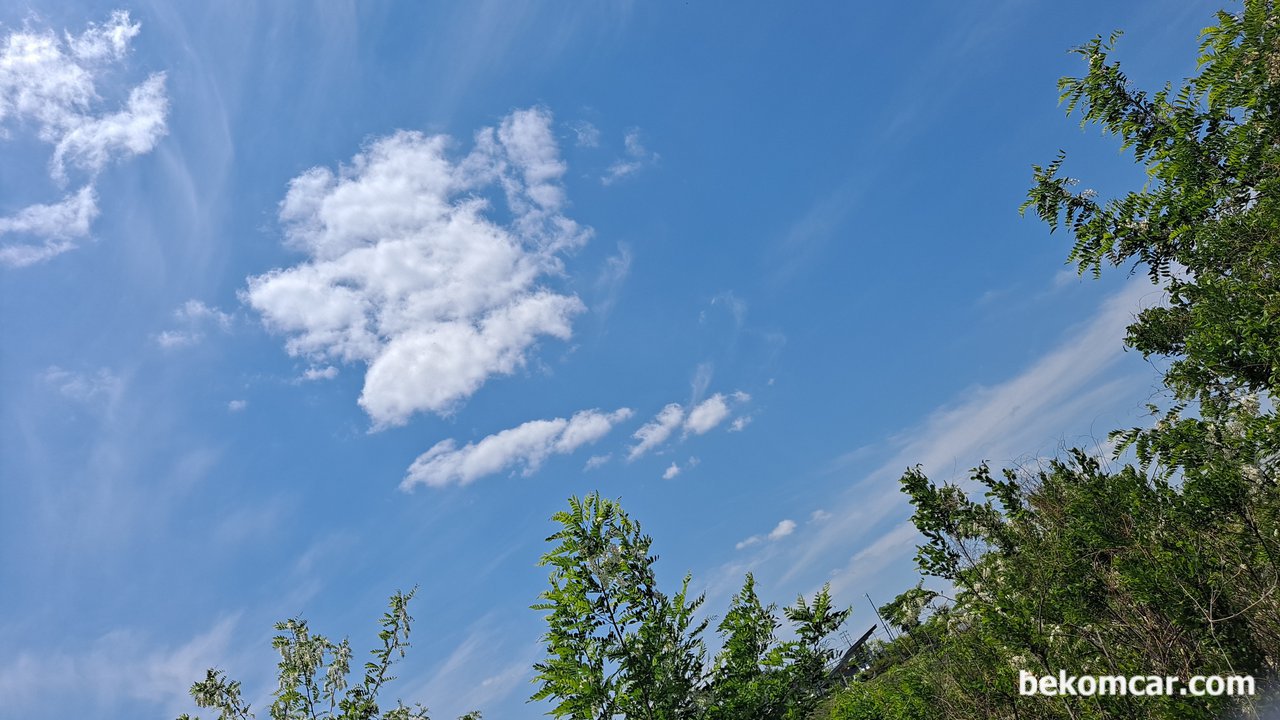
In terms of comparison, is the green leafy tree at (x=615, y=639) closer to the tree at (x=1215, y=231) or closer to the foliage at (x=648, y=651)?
the foliage at (x=648, y=651)

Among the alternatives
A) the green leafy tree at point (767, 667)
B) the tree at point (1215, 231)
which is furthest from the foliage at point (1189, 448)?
the green leafy tree at point (767, 667)

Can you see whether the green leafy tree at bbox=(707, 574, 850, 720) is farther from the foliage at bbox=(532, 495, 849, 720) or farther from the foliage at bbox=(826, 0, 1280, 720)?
the foliage at bbox=(826, 0, 1280, 720)

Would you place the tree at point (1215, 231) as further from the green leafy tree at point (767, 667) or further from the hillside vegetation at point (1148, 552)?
the green leafy tree at point (767, 667)

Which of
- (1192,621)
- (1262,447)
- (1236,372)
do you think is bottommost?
(1192,621)

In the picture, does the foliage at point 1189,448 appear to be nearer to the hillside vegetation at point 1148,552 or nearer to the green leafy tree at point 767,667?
the hillside vegetation at point 1148,552

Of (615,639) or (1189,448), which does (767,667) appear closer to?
(615,639)

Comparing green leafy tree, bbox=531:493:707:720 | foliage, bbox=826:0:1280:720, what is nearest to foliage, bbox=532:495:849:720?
green leafy tree, bbox=531:493:707:720

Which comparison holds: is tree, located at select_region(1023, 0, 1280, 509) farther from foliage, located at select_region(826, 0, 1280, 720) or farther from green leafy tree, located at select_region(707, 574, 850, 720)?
green leafy tree, located at select_region(707, 574, 850, 720)

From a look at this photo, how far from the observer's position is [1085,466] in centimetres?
1074

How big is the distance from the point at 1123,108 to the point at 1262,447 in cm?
311

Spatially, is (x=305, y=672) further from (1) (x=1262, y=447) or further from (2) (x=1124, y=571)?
(1) (x=1262, y=447)

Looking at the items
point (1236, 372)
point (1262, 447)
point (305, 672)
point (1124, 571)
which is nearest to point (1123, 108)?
point (1236, 372)

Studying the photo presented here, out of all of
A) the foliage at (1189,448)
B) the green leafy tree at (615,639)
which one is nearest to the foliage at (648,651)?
the green leafy tree at (615,639)

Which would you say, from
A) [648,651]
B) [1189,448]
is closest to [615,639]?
[648,651]
